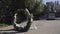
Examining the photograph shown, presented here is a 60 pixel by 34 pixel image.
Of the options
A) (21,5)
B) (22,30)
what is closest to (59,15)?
(21,5)

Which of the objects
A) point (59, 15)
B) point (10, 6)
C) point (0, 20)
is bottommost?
point (59, 15)

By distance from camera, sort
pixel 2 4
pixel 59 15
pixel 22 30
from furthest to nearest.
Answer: pixel 59 15 → pixel 2 4 → pixel 22 30

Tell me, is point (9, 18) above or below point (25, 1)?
below

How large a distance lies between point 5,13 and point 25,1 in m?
3.78

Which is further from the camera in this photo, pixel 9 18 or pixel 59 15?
pixel 59 15

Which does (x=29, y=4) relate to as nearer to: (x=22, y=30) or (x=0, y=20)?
(x=0, y=20)

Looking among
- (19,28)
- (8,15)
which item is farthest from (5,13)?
(19,28)

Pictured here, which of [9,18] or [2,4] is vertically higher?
[2,4]

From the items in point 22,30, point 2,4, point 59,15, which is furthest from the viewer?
point 59,15

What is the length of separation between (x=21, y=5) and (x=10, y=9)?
6.35 ft

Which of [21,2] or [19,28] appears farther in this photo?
[21,2]

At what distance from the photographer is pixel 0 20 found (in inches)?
1307

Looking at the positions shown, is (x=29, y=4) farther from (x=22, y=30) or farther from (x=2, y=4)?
(x=22, y=30)

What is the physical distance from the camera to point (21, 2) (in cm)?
3353
